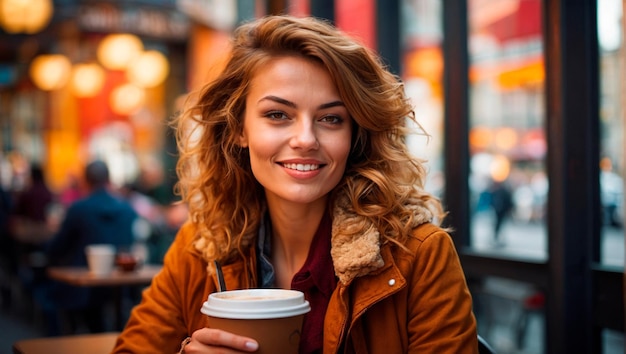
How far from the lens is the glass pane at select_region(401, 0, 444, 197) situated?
4688mm

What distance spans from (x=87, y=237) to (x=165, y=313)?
3729 millimetres

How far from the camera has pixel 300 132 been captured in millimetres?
1848

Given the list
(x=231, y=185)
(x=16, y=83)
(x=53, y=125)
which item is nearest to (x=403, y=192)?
(x=231, y=185)

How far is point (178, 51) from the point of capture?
1473 centimetres

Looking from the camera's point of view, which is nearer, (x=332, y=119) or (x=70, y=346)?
(x=332, y=119)

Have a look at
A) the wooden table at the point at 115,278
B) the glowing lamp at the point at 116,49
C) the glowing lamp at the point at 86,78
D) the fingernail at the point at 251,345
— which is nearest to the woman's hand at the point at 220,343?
the fingernail at the point at 251,345

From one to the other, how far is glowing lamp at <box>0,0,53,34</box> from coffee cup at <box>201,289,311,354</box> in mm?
7592

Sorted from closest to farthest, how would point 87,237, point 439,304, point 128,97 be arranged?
point 439,304
point 87,237
point 128,97

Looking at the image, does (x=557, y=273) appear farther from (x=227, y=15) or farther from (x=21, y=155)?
(x=21, y=155)

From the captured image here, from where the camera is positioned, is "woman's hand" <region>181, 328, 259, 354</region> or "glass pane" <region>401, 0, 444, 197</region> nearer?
"woman's hand" <region>181, 328, 259, 354</region>

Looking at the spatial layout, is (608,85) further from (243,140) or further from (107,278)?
(107,278)

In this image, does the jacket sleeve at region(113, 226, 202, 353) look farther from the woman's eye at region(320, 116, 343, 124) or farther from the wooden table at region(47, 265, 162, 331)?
the wooden table at region(47, 265, 162, 331)

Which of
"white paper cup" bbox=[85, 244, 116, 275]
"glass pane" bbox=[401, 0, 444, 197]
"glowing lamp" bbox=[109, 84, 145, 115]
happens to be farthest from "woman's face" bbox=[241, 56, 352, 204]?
"glowing lamp" bbox=[109, 84, 145, 115]

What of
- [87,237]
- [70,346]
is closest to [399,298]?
[70,346]
